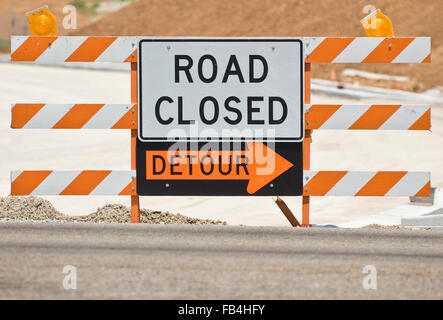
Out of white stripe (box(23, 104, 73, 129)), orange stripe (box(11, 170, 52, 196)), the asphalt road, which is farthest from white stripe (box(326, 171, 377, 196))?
orange stripe (box(11, 170, 52, 196))

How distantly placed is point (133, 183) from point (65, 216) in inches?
35.3

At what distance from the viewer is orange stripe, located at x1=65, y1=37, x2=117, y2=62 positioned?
805 centimetres

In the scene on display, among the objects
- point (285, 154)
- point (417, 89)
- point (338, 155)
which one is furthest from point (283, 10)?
point (285, 154)

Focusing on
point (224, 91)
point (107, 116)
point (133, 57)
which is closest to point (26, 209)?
point (107, 116)

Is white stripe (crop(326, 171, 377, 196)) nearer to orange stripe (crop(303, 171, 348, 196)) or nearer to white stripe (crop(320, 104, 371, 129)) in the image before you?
orange stripe (crop(303, 171, 348, 196))

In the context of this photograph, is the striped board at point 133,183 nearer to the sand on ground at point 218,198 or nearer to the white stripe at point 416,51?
the white stripe at point 416,51

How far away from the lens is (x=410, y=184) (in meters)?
8.13

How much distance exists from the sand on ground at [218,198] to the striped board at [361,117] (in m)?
2.39

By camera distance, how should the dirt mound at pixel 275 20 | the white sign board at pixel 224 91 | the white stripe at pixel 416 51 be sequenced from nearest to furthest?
the white sign board at pixel 224 91, the white stripe at pixel 416 51, the dirt mound at pixel 275 20

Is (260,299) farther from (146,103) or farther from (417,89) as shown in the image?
(417,89)

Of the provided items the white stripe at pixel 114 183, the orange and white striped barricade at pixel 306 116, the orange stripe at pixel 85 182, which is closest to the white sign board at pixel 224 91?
the orange and white striped barricade at pixel 306 116

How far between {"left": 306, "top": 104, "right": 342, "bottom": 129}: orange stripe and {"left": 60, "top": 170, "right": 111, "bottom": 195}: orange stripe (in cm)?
180

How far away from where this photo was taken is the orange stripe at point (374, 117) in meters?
8.02
